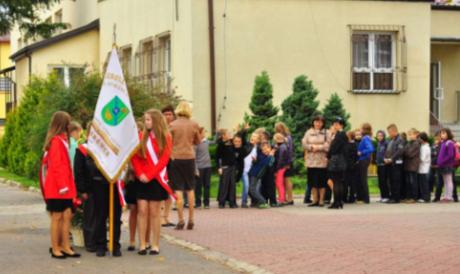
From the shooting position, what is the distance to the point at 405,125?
31391mm

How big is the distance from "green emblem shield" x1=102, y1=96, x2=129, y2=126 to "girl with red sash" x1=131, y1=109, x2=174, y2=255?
1.18 feet

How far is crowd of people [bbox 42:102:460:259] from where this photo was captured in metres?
12.6

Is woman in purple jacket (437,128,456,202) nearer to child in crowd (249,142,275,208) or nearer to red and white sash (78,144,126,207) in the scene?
child in crowd (249,142,275,208)

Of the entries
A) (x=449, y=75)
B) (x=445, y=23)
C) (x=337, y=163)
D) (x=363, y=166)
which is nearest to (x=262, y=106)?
(x=363, y=166)

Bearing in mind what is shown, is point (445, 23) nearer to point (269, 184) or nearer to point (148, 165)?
point (269, 184)

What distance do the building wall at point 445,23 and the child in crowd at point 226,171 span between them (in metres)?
14.7

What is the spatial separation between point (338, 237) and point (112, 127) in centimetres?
402

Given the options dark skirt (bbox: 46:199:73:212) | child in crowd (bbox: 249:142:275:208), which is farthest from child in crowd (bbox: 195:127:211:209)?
dark skirt (bbox: 46:199:73:212)

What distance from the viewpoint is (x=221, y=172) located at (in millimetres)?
20781

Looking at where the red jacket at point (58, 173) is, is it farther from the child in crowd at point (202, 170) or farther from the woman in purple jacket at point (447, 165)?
the woman in purple jacket at point (447, 165)

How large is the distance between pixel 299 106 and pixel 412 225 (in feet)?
39.3

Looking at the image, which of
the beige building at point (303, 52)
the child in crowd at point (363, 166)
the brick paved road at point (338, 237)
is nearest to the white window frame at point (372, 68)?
the beige building at point (303, 52)

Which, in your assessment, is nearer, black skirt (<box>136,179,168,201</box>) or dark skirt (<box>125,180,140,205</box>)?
black skirt (<box>136,179,168,201</box>)

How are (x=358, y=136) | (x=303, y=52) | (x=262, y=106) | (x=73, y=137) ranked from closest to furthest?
(x=73, y=137) → (x=358, y=136) → (x=262, y=106) → (x=303, y=52)
